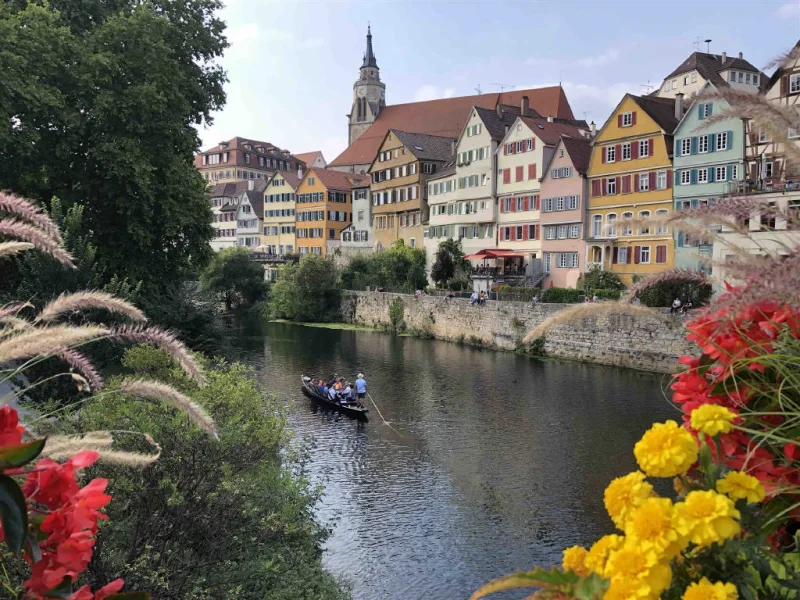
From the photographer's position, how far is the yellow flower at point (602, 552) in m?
1.36

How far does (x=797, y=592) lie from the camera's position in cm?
137

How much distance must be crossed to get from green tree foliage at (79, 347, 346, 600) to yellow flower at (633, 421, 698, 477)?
624 cm

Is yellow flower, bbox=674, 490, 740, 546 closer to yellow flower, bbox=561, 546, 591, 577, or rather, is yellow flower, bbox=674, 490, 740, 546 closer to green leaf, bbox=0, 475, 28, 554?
yellow flower, bbox=561, 546, 591, 577

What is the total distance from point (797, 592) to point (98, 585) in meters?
6.80

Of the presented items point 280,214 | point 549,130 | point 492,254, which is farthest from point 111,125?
point 280,214

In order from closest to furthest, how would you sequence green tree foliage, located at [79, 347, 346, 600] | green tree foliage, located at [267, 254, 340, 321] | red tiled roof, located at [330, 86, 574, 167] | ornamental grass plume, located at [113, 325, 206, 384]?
1. ornamental grass plume, located at [113, 325, 206, 384]
2. green tree foliage, located at [79, 347, 346, 600]
3. green tree foliage, located at [267, 254, 340, 321]
4. red tiled roof, located at [330, 86, 574, 167]

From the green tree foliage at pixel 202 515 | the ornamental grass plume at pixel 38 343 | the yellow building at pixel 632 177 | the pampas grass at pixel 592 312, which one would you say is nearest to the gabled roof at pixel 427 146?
the yellow building at pixel 632 177

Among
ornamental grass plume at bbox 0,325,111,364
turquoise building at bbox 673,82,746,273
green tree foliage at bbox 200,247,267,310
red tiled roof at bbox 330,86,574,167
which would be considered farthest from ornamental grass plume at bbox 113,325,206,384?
red tiled roof at bbox 330,86,574,167

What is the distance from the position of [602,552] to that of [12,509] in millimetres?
1123

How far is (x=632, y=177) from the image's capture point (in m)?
37.7

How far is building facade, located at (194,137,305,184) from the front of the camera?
343 ft

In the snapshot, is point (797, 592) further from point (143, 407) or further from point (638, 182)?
point (638, 182)

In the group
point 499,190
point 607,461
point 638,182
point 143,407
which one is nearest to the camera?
point 143,407

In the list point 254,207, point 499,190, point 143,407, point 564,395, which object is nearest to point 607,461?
→ point 564,395
